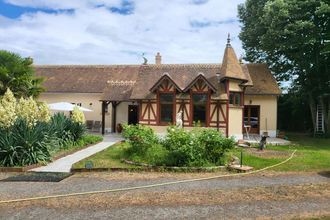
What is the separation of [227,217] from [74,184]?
16.3ft

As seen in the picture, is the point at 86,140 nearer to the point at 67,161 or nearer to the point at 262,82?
the point at 67,161

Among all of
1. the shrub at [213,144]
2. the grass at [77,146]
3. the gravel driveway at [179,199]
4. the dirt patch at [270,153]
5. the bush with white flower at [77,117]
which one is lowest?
the gravel driveway at [179,199]

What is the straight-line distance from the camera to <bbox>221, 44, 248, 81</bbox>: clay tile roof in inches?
908

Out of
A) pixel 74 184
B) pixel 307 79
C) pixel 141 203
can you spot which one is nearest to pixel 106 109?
pixel 307 79

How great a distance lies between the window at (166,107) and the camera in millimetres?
23391

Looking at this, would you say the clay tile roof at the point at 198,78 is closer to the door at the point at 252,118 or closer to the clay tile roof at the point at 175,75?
the clay tile roof at the point at 175,75

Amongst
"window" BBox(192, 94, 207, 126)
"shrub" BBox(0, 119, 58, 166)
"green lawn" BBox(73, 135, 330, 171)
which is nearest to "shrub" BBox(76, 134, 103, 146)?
"green lawn" BBox(73, 135, 330, 171)

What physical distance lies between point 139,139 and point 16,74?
11329mm

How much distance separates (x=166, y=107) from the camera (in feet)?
77.2

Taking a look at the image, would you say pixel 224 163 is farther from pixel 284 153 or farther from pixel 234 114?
pixel 234 114

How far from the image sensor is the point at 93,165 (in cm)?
1296

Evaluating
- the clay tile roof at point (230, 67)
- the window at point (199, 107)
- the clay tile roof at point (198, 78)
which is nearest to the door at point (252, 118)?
the clay tile roof at point (230, 67)

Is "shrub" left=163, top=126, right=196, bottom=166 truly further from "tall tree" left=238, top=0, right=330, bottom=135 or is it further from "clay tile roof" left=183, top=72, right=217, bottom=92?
"tall tree" left=238, top=0, right=330, bottom=135

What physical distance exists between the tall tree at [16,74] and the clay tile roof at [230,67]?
1208cm
